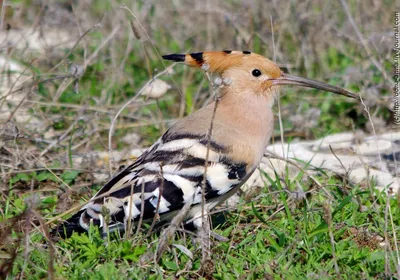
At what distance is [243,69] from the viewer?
2980 mm

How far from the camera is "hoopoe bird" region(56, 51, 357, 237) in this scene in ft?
8.52

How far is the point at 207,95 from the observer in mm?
4219

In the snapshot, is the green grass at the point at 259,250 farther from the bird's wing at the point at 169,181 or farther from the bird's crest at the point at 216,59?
the bird's crest at the point at 216,59

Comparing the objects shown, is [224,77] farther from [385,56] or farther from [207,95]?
[385,56]

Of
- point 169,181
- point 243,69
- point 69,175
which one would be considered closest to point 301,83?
point 243,69

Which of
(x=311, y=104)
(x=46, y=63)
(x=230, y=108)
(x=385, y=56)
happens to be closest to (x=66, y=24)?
(x=46, y=63)

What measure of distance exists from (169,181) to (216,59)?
25.5 inches

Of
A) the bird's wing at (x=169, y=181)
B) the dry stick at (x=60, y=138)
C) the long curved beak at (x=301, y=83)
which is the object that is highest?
the long curved beak at (x=301, y=83)

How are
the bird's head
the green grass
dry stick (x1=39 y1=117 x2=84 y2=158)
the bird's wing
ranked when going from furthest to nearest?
dry stick (x1=39 y1=117 x2=84 y2=158) → the bird's head → the bird's wing → the green grass

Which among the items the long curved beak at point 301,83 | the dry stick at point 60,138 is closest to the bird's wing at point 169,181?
the long curved beak at point 301,83

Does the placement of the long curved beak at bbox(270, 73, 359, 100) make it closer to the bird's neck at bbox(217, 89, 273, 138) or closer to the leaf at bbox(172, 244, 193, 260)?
the bird's neck at bbox(217, 89, 273, 138)

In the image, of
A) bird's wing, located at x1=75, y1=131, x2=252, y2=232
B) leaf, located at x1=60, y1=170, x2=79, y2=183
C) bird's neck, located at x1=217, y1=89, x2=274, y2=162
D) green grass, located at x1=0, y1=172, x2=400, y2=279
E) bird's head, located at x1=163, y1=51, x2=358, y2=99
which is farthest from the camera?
leaf, located at x1=60, y1=170, x2=79, y2=183

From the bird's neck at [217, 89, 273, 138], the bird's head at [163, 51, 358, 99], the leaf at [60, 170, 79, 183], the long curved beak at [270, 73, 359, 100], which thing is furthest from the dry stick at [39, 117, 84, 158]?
the long curved beak at [270, 73, 359, 100]

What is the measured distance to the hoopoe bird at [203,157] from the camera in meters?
2.60
